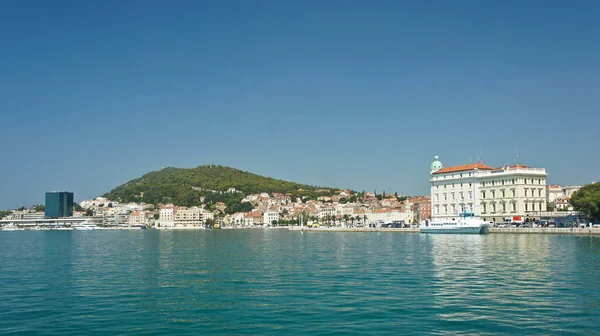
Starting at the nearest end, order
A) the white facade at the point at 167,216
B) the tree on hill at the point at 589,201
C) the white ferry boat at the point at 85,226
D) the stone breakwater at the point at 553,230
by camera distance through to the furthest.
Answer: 1. the stone breakwater at the point at 553,230
2. the tree on hill at the point at 589,201
3. the white ferry boat at the point at 85,226
4. the white facade at the point at 167,216

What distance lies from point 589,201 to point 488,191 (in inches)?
880

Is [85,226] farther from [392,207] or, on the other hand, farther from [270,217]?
[392,207]

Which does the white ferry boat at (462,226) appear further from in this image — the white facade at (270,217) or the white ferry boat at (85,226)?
the white ferry boat at (85,226)

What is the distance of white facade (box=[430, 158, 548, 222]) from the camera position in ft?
261

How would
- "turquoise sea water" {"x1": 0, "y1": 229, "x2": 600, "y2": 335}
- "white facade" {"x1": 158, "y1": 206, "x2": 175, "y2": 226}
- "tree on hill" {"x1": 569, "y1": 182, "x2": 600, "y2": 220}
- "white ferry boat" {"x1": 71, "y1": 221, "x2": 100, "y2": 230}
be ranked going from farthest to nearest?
1. "white facade" {"x1": 158, "y1": 206, "x2": 175, "y2": 226}
2. "white ferry boat" {"x1": 71, "y1": 221, "x2": 100, "y2": 230}
3. "tree on hill" {"x1": 569, "y1": 182, "x2": 600, "y2": 220}
4. "turquoise sea water" {"x1": 0, "y1": 229, "x2": 600, "y2": 335}

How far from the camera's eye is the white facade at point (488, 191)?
79688 millimetres

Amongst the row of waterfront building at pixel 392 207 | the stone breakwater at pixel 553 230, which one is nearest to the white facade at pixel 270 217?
the row of waterfront building at pixel 392 207

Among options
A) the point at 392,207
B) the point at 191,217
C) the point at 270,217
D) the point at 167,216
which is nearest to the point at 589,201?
the point at 392,207

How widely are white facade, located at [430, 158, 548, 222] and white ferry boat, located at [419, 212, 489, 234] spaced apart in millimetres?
13766

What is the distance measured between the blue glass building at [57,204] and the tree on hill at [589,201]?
164 metres

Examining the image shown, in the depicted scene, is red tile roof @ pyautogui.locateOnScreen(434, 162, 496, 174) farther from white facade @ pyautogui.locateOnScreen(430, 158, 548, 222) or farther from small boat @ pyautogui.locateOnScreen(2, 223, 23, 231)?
small boat @ pyautogui.locateOnScreen(2, 223, 23, 231)

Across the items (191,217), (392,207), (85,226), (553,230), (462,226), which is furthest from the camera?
(191,217)

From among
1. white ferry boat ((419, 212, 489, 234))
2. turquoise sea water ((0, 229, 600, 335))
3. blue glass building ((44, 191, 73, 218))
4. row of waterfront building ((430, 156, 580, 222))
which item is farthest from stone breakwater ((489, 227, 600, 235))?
blue glass building ((44, 191, 73, 218))

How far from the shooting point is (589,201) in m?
61.8
